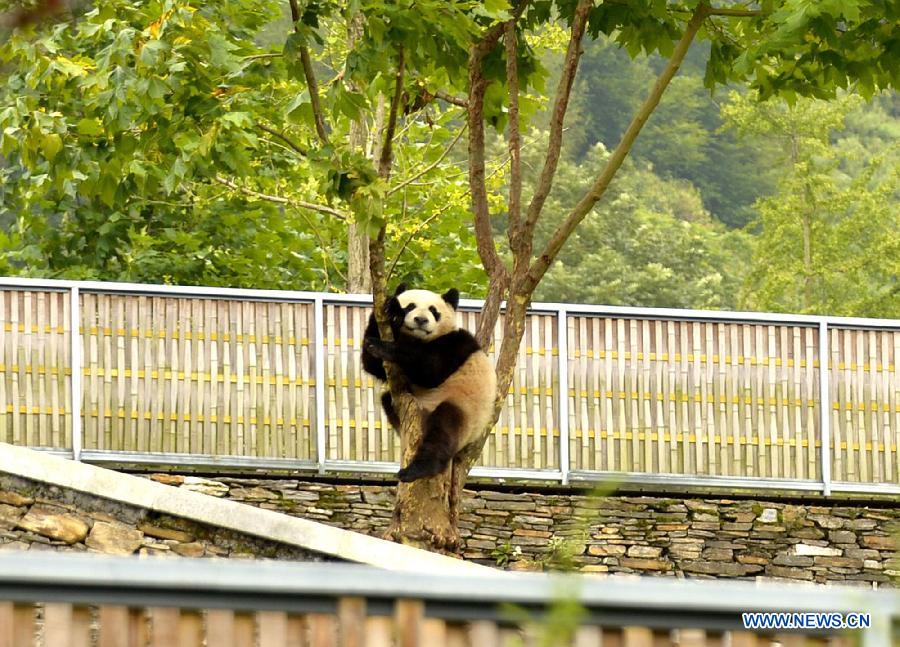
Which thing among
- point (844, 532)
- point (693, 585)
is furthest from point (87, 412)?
point (693, 585)

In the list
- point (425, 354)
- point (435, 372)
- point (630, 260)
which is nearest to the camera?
point (425, 354)

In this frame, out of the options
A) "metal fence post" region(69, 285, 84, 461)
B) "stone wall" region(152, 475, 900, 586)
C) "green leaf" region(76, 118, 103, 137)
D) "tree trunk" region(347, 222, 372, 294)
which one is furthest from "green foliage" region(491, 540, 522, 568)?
"tree trunk" region(347, 222, 372, 294)

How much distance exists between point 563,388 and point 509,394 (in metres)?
0.48

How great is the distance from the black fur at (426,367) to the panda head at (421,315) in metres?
0.01

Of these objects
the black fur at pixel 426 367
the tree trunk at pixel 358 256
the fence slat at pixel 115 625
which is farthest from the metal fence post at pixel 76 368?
the fence slat at pixel 115 625

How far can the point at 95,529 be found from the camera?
31.4 ft

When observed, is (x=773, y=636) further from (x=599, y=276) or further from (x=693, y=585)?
(x=599, y=276)

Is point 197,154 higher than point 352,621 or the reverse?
higher

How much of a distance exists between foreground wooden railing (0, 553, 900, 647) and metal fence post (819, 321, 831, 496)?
921 centimetres

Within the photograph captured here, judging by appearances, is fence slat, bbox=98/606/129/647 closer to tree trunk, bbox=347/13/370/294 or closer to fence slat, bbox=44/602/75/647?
fence slat, bbox=44/602/75/647

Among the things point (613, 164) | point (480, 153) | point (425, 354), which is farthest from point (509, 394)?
point (425, 354)

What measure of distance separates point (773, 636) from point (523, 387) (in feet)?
28.6

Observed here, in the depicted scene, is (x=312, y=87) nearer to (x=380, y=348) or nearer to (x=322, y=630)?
(x=380, y=348)

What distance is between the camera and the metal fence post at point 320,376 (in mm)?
12633
